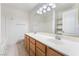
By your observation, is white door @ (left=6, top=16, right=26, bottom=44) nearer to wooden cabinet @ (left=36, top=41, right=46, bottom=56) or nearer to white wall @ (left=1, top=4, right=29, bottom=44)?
white wall @ (left=1, top=4, right=29, bottom=44)

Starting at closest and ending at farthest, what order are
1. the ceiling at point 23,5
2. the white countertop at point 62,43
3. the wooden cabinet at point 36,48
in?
the white countertop at point 62,43 → the wooden cabinet at point 36,48 → the ceiling at point 23,5

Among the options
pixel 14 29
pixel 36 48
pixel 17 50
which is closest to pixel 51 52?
pixel 36 48

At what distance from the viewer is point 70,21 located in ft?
5.30

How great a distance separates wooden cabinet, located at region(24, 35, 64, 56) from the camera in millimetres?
1517

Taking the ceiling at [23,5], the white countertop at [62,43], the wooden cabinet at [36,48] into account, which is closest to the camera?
the white countertop at [62,43]

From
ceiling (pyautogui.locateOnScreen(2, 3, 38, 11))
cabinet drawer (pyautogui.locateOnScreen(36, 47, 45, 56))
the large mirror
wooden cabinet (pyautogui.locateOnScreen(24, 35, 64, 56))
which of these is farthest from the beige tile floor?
ceiling (pyautogui.locateOnScreen(2, 3, 38, 11))

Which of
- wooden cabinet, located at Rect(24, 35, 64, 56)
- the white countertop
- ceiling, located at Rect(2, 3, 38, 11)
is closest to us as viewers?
the white countertop

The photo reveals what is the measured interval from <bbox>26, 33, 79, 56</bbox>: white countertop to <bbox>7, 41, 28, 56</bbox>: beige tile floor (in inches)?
9.8

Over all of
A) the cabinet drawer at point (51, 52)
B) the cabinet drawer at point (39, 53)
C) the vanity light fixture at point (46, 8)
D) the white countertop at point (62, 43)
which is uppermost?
the vanity light fixture at point (46, 8)

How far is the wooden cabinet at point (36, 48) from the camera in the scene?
1.52 m

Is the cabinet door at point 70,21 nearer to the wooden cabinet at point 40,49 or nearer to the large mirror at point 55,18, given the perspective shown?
the large mirror at point 55,18

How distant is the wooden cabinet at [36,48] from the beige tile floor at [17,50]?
0.23 feet

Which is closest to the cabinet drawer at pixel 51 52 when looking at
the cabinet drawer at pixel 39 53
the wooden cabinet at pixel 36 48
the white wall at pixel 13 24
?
the wooden cabinet at pixel 36 48

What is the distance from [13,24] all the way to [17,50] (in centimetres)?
43
